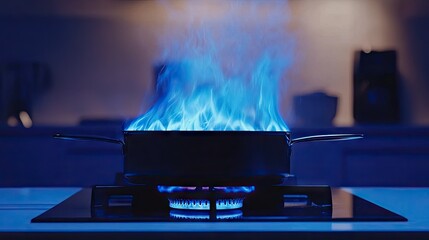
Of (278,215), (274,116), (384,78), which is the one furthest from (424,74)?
(278,215)

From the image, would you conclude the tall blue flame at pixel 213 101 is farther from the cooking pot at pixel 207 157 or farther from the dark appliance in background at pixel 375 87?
the dark appliance in background at pixel 375 87

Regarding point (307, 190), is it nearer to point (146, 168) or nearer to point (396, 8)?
point (146, 168)

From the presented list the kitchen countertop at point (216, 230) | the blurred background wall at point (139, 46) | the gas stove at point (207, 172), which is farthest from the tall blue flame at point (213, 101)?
the blurred background wall at point (139, 46)

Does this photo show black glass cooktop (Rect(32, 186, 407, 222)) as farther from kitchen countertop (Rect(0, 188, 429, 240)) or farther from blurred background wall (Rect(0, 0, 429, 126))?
blurred background wall (Rect(0, 0, 429, 126))

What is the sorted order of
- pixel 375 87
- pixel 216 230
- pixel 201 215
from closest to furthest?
pixel 216 230
pixel 201 215
pixel 375 87

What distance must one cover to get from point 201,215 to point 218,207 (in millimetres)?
40

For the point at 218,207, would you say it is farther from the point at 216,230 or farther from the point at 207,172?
the point at 216,230

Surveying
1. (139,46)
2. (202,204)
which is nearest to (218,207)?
(202,204)

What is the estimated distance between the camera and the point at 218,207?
68 centimetres

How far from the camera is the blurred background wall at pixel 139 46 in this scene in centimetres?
266

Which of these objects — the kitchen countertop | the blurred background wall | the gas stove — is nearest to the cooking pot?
the gas stove

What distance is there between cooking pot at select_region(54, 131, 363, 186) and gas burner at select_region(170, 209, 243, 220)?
0.03 m

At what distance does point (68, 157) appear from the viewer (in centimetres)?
227

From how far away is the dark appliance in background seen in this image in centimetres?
262
